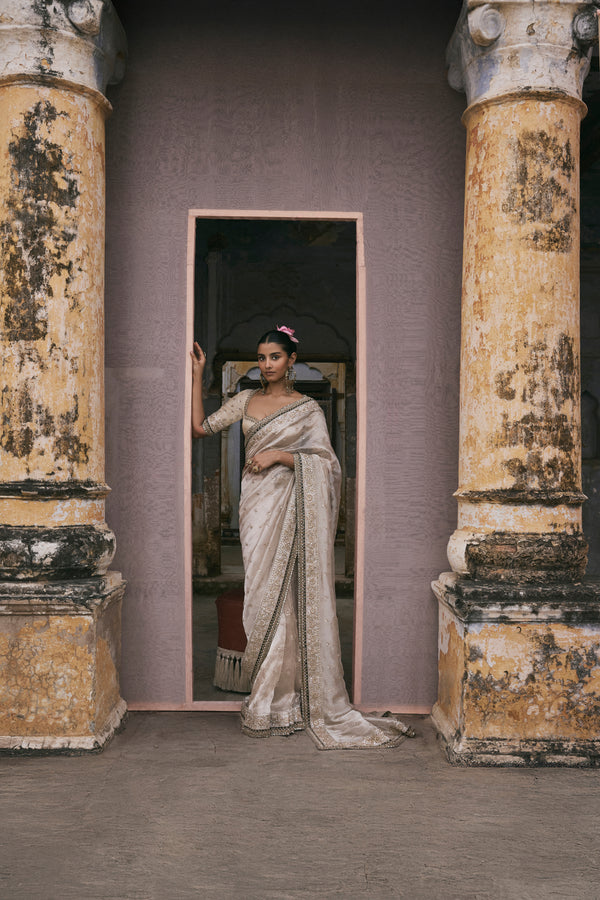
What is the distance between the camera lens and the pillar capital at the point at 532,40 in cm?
351

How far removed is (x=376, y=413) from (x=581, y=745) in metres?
1.80

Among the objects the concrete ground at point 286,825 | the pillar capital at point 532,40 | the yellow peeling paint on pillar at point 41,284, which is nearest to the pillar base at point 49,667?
the concrete ground at point 286,825

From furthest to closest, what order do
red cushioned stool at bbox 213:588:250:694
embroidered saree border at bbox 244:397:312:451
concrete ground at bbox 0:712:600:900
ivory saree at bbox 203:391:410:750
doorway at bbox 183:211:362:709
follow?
doorway at bbox 183:211:362:709
red cushioned stool at bbox 213:588:250:694
embroidered saree border at bbox 244:397:312:451
ivory saree at bbox 203:391:410:750
concrete ground at bbox 0:712:600:900

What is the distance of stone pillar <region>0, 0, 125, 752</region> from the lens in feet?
11.2

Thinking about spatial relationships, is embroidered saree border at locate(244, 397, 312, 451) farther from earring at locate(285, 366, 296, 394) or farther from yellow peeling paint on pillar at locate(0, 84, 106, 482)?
yellow peeling paint on pillar at locate(0, 84, 106, 482)

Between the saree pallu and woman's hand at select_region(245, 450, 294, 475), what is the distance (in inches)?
1.9

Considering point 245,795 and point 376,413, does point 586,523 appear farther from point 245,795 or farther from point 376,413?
point 245,795

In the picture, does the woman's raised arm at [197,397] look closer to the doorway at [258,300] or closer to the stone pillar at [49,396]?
the stone pillar at [49,396]

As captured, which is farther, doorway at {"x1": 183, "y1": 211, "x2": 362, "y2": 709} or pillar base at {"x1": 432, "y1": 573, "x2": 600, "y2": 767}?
doorway at {"x1": 183, "y1": 211, "x2": 362, "y2": 709}

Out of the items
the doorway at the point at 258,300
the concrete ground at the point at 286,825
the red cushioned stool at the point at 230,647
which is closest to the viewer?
the concrete ground at the point at 286,825

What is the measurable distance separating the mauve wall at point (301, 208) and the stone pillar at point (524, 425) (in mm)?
440

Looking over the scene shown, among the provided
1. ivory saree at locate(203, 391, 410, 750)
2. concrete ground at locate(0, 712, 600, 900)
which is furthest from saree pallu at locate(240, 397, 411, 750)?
concrete ground at locate(0, 712, 600, 900)

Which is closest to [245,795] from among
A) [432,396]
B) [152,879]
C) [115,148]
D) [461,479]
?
[152,879]

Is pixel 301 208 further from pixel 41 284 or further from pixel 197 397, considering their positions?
pixel 41 284
